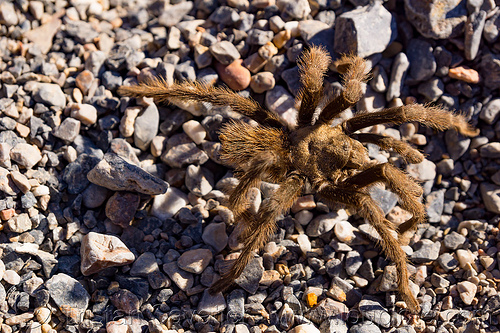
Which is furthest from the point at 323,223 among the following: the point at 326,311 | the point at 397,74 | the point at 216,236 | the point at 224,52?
the point at 224,52

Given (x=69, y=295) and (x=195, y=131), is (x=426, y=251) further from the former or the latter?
(x=69, y=295)

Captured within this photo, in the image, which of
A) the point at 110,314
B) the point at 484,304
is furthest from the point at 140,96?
the point at 484,304

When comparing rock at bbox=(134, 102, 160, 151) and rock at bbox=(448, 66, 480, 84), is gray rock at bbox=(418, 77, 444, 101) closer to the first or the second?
rock at bbox=(448, 66, 480, 84)

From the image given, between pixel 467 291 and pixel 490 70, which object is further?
pixel 490 70

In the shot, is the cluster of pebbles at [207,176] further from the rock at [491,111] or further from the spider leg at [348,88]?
the spider leg at [348,88]

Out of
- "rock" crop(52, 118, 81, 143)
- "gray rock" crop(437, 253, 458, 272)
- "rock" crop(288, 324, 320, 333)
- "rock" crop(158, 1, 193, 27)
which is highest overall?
"rock" crop(158, 1, 193, 27)

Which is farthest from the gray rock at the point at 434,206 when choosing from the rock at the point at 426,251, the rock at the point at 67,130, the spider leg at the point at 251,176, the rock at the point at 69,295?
the rock at the point at 67,130

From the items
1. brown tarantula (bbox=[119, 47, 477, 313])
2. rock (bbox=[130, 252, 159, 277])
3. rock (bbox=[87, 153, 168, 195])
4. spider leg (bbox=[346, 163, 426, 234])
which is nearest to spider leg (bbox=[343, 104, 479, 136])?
brown tarantula (bbox=[119, 47, 477, 313])
